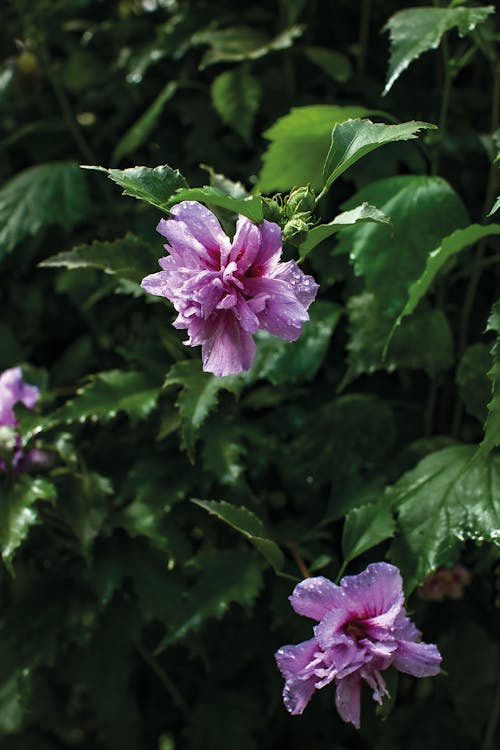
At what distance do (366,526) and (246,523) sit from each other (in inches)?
4.2

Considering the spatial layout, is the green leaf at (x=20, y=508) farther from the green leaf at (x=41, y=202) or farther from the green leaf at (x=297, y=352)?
the green leaf at (x=41, y=202)

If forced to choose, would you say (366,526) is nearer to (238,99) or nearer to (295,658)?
(295,658)

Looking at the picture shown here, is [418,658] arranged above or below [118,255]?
below

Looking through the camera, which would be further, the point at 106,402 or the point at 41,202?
the point at 41,202

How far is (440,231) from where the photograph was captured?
850 mm

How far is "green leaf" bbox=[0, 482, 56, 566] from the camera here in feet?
2.73

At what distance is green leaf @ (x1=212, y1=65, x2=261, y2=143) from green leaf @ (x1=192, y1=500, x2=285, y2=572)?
519 mm

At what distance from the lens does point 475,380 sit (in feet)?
2.93

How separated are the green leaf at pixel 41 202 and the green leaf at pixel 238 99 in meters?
0.23

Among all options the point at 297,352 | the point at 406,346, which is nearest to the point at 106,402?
the point at 297,352

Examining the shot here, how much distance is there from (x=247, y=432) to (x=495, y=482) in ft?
0.99

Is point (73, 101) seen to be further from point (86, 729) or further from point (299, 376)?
point (86, 729)

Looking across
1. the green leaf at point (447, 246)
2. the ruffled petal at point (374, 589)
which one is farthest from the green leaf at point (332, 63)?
the ruffled petal at point (374, 589)

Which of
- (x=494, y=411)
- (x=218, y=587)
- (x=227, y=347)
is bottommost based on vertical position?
(x=218, y=587)
